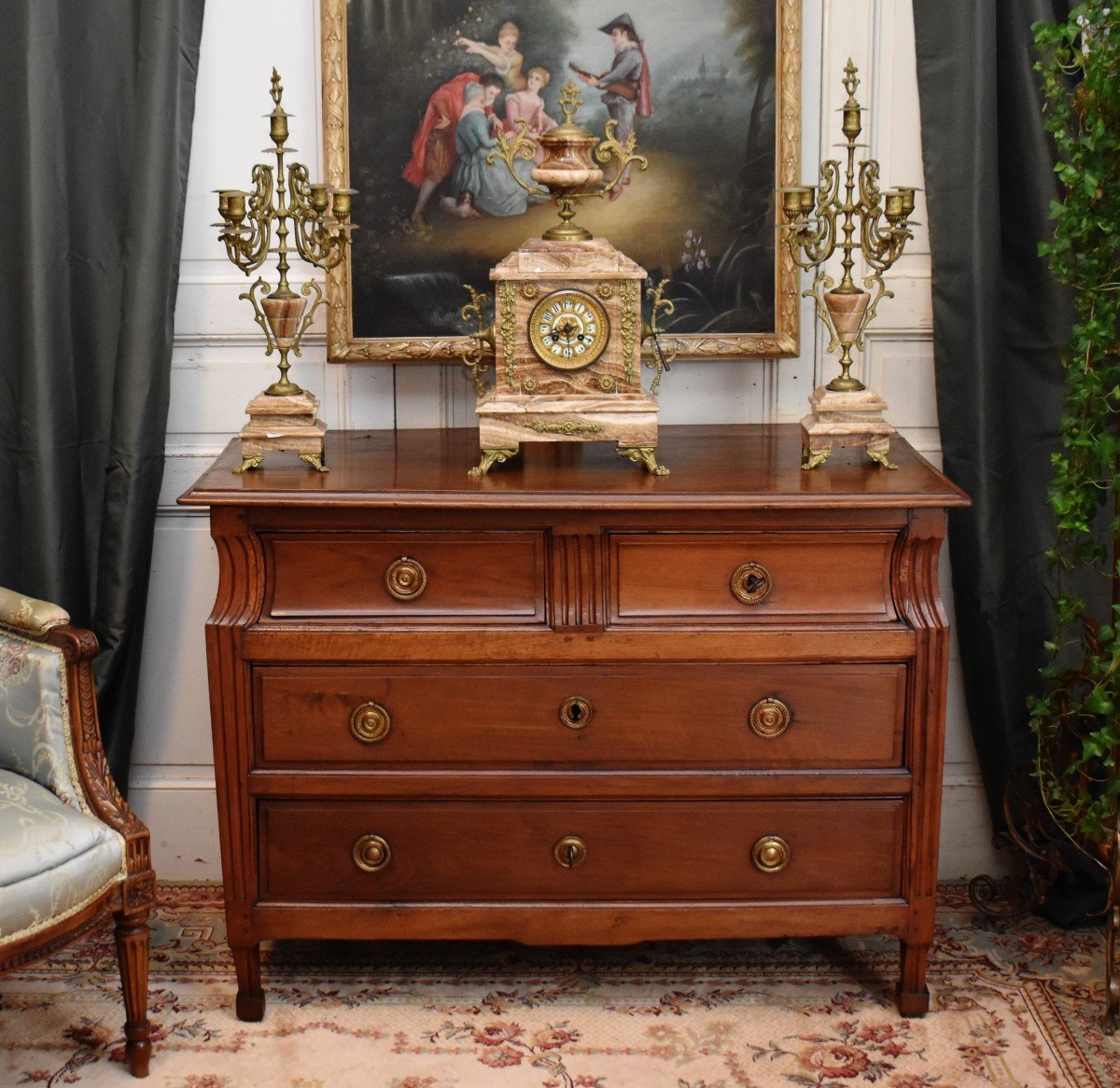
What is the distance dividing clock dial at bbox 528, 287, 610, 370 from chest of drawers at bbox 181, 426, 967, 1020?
26 centimetres

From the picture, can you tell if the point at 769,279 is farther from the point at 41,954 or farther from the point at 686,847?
the point at 41,954

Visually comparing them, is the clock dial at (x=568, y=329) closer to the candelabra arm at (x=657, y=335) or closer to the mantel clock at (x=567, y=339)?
the mantel clock at (x=567, y=339)

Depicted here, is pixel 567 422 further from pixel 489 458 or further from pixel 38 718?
pixel 38 718

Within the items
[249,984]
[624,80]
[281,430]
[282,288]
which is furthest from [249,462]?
[624,80]

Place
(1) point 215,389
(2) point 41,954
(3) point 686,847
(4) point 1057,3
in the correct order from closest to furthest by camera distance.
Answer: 1. (2) point 41,954
2. (3) point 686,847
3. (4) point 1057,3
4. (1) point 215,389

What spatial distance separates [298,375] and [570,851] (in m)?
1.44

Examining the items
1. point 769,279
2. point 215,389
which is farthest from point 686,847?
point 215,389

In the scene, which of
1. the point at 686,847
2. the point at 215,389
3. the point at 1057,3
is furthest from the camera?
the point at 215,389

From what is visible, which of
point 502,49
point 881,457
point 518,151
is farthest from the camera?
point 502,49

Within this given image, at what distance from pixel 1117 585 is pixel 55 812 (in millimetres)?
2405

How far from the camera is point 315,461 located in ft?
10.5

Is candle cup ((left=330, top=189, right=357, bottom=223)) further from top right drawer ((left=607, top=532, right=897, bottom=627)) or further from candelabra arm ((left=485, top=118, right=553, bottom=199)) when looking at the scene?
top right drawer ((left=607, top=532, right=897, bottom=627))

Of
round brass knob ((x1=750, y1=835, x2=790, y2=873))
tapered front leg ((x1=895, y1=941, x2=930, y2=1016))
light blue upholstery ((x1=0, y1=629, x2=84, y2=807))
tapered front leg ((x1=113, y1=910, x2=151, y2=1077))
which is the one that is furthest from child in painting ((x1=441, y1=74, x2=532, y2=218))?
tapered front leg ((x1=895, y1=941, x2=930, y2=1016))

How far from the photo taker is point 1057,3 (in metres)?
3.52
